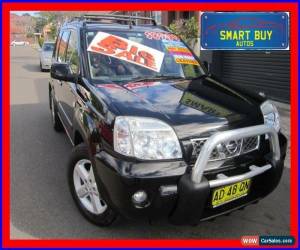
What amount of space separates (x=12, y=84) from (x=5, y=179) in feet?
29.1

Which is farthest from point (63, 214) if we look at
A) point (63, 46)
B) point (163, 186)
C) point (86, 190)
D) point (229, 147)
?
point (63, 46)

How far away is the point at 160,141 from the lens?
9.09 ft

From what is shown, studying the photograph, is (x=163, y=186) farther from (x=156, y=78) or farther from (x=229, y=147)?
(x=156, y=78)

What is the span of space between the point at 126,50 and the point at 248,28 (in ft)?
16.9

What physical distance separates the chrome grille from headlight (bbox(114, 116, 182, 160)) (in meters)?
0.15

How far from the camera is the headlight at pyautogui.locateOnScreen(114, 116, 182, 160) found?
2764mm

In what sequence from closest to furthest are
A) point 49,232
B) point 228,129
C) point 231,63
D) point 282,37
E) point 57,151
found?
point 228,129
point 49,232
point 57,151
point 282,37
point 231,63

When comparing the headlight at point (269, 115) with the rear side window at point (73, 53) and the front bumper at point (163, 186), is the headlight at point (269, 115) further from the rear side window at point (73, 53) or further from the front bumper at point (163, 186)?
the rear side window at point (73, 53)

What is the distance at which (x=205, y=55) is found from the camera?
11.8 metres

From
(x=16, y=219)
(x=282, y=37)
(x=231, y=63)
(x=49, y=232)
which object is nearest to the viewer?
(x=49, y=232)

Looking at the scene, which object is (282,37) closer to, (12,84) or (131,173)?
(131,173)

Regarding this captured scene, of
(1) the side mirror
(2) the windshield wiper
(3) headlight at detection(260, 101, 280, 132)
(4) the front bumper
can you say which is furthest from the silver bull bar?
(1) the side mirror

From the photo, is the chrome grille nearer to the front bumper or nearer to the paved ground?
the front bumper

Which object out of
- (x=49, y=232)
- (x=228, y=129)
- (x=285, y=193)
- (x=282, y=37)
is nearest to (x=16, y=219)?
(x=49, y=232)
